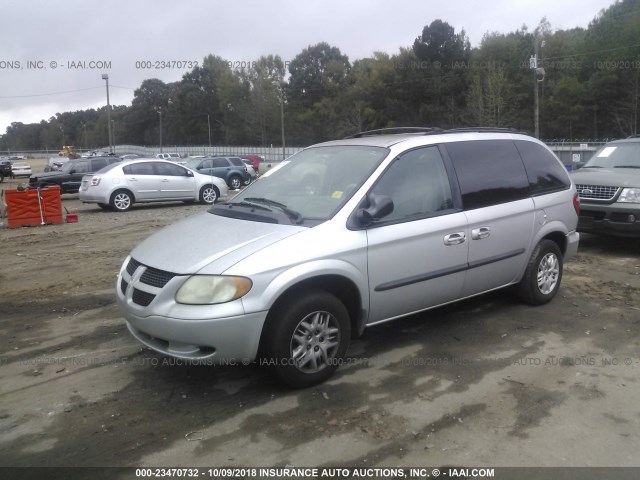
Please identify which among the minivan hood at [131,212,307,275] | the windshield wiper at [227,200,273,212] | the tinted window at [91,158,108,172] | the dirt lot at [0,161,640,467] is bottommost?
the dirt lot at [0,161,640,467]

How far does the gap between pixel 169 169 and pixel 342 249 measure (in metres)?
14.3

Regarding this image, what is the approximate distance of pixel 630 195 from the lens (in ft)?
27.5

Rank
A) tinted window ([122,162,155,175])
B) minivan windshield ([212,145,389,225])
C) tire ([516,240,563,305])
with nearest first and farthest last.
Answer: minivan windshield ([212,145,389,225])
tire ([516,240,563,305])
tinted window ([122,162,155,175])

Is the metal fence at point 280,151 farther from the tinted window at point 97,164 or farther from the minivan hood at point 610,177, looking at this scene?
the tinted window at point 97,164

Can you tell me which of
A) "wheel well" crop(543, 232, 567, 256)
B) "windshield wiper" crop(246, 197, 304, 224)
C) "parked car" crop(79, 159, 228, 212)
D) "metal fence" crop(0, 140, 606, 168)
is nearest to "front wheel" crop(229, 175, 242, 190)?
"metal fence" crop(0, 140, 606, 168)

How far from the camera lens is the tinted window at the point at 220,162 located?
26.2 m

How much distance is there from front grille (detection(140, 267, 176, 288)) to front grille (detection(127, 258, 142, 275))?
0.22 metres

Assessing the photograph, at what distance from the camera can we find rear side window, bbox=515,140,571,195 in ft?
19.0

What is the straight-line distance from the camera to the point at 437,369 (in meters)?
4.48

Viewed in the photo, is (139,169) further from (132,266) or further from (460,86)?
(460,86)

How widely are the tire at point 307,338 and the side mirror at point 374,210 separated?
Result: 2.12 feet

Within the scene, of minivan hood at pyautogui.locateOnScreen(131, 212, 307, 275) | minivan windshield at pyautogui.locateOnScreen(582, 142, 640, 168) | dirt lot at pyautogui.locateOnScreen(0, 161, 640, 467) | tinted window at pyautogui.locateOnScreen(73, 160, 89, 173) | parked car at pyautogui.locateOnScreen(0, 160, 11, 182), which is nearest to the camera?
dirt lot at pyautogui.locateOnScreen(0, 161, 640, 467)

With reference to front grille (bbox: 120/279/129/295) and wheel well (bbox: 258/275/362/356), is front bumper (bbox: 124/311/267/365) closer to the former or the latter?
wheel well (bbox: 258/275/362/356)

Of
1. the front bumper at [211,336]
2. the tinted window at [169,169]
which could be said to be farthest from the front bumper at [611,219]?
the tinted window at [169,169]
